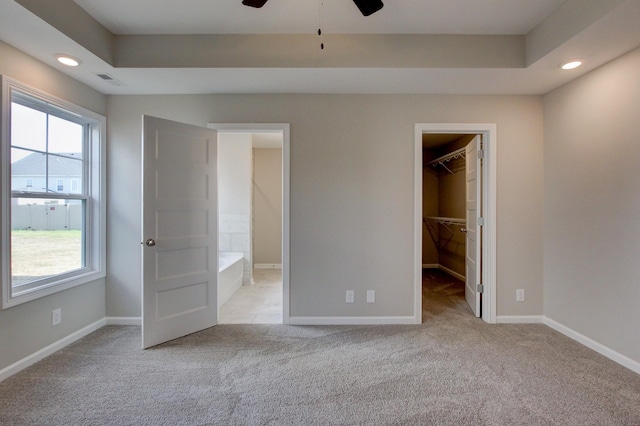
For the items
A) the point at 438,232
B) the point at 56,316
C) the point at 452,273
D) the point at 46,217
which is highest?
the point at 46,217

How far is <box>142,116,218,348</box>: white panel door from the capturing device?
2596 mm

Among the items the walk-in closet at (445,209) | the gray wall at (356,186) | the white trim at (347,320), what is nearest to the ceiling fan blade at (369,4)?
the gray wall at (356,186)

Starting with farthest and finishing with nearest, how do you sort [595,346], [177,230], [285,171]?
[285,171]
[177,230]
[595,346]

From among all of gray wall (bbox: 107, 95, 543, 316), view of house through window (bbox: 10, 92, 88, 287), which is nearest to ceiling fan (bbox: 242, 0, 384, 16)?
gray wall (bbox: 107, 95, 543, 316)

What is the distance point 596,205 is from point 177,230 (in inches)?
146

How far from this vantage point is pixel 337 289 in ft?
10.3

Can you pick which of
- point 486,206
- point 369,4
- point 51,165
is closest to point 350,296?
point 486,206

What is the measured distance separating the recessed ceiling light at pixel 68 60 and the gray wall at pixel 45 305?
200 millimetres

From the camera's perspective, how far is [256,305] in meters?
3.73

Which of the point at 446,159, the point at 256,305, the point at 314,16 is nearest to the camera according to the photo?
the point at 314,16

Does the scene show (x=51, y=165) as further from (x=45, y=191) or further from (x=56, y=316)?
(x=56, y=316)

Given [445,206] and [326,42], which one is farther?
[445,206]

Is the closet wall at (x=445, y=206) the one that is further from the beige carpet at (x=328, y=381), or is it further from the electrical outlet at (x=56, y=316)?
the electrical outlet at (x=56, y=316)

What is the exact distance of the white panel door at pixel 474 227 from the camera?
3.22 metres
